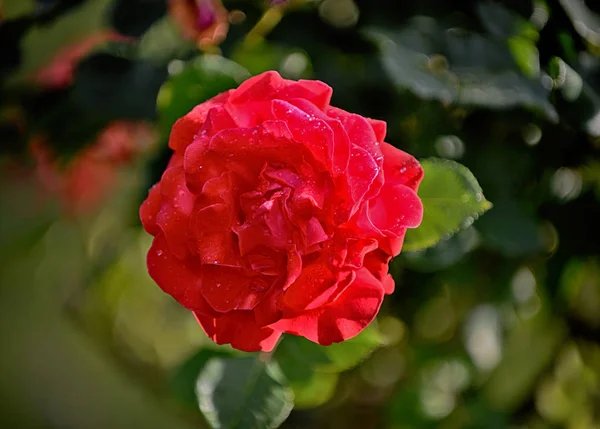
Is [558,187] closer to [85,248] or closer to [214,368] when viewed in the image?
[214,368]

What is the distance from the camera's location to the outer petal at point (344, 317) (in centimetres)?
25

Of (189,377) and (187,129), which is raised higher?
(187,129)

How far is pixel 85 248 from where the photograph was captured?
72cm

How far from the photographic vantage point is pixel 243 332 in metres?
0.25

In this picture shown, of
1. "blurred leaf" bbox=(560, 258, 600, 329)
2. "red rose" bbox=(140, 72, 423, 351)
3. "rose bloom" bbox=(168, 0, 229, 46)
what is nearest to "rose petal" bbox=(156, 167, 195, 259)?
"red rose" bbox=(140, 72, 423, 351)

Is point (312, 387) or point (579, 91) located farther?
point (312, 387)

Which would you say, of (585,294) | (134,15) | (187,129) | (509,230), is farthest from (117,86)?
(585,294)

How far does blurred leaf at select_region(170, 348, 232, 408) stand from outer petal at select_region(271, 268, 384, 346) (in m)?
0.19

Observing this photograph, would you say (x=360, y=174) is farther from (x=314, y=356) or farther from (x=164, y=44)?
(x=164, y=44)

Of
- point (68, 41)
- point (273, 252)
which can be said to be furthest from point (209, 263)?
point (68, 41)

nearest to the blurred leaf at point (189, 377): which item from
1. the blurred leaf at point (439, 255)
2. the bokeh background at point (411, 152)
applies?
the bokeh background at point (411, 152)

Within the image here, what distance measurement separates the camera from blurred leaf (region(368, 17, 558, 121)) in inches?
12.7

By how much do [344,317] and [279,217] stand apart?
0.05m

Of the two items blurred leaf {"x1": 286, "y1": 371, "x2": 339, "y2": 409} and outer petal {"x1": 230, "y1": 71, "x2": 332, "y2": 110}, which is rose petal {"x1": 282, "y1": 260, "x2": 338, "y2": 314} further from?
blurred leaf {"x1": 286, "y1": 371, "x2": 339, "y2": 409}
